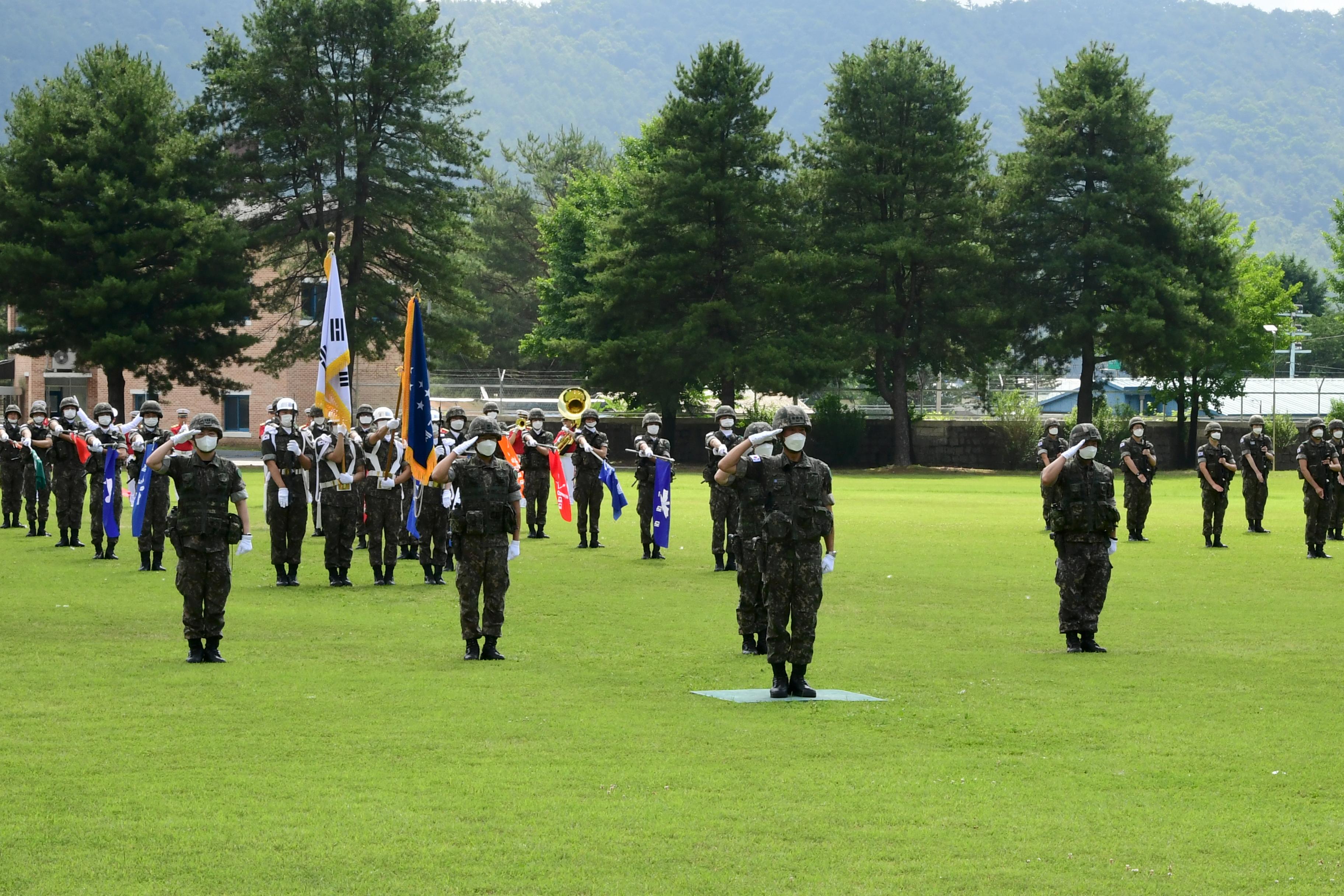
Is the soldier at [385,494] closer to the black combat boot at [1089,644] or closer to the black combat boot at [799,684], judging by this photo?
the black combat boot at [1089,644]

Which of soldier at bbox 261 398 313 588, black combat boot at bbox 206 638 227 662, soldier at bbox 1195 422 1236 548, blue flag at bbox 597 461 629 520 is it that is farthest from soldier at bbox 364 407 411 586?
soldier at bbox 1195 422 1236 548

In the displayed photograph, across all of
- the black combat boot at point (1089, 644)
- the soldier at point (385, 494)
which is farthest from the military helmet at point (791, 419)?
the soldier at point (385, 494)

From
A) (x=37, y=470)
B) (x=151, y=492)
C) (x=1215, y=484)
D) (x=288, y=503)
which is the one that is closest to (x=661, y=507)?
(x=288, y=503)

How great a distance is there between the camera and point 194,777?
8781 millimetres

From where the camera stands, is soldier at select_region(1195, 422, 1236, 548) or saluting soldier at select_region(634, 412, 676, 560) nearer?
saluting soldier at select_region(634, 412, 676, 560)

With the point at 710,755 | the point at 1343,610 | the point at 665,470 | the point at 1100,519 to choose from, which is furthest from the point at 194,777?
the point at 665,470

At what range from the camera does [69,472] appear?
2477 centimetres

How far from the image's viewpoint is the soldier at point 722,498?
64.1 ft

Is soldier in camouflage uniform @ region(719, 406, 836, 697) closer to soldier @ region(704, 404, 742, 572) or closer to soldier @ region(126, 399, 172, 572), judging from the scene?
soldier @ region(704, 404, 742, 572)

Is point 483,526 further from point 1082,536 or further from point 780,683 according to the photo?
point 1082,536

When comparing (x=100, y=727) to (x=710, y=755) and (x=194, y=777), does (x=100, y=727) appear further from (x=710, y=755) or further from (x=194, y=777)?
(x=710, y=755)

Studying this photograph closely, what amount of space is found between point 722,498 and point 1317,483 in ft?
34.7

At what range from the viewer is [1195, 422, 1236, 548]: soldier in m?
26.2

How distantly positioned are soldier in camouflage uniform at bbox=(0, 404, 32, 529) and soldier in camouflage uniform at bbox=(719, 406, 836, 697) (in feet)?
66.9
